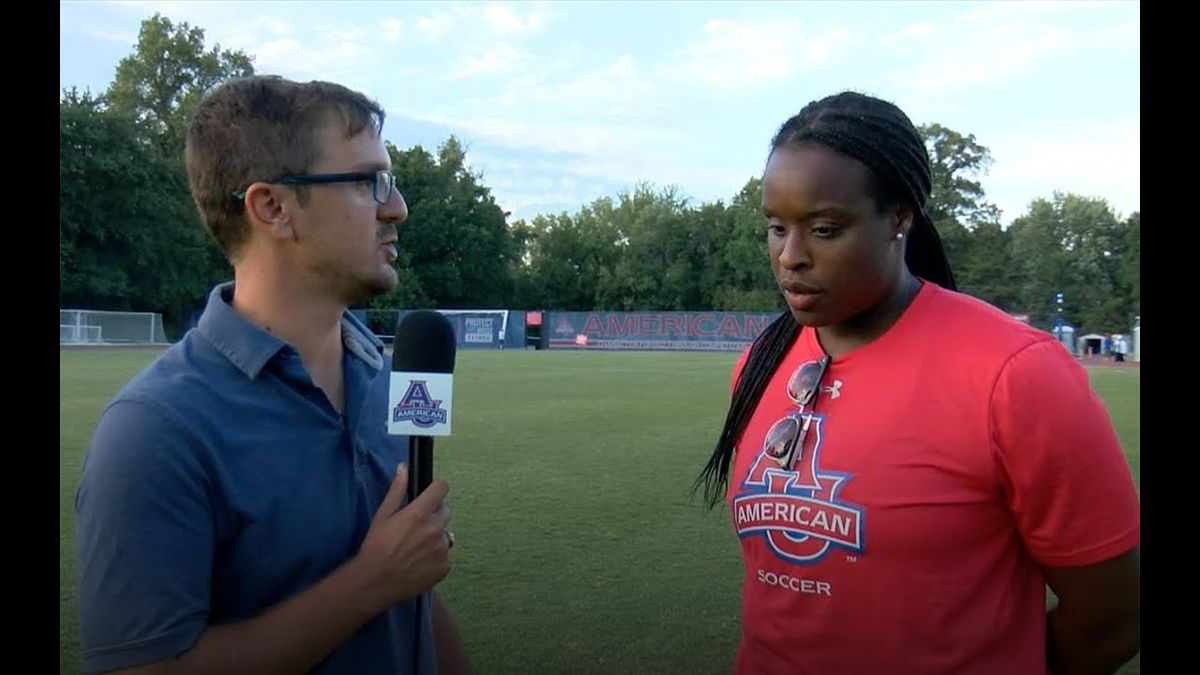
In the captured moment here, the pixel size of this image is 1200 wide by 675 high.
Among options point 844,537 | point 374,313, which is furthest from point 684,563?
point 374,313

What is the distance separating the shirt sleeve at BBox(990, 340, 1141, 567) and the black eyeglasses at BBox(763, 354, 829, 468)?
1.50 ft

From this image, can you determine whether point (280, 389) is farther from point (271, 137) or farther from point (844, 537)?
point (844, 537)

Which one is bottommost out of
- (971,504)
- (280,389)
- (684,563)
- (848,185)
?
(684,563)

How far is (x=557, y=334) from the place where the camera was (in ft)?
199

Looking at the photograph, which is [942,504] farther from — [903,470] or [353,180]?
[353,180]

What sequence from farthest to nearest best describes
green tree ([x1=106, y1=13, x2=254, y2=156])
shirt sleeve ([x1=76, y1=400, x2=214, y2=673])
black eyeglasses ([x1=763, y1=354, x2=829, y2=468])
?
green tree ([x1=106, y1=13, x2=254, y2=156]) < black eyeglasses ([x1=763, y1=354, x2=829, y2=468]) < shirt sleeve ([x1=76, y1=400, x2=214, y2=673])

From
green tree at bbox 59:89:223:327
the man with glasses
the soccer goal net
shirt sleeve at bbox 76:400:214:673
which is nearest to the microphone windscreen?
the man with glasses

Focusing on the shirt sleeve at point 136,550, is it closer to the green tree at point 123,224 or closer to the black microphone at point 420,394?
the black microphone at point 420,394

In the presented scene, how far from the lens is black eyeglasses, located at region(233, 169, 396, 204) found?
7.36 ft

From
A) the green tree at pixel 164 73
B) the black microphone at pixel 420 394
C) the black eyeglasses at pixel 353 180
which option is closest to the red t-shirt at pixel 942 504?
the black microphone at pixel 420 394

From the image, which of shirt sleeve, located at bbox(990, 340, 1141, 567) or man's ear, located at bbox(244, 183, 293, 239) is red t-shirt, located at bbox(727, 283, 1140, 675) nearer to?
shirt sleeve, located at bbox(990, 340, 1141, 567)

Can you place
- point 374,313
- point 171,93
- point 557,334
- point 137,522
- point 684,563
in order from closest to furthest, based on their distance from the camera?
1. point 137,522
2. point 684,563
3. point 374,313
4. point 557,334
5. point 171,93

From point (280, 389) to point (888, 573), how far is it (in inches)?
54.1
